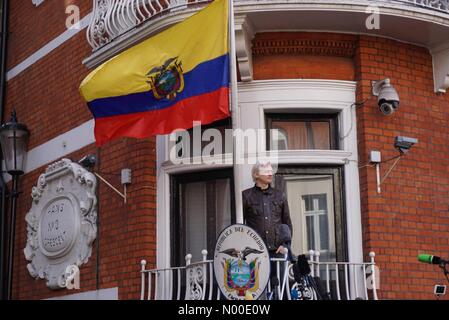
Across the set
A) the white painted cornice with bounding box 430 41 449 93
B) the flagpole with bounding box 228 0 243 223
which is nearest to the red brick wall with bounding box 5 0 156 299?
the flagpole with bounding box 228 0 243 223

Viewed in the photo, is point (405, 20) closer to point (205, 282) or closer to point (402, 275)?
point (402, 275)

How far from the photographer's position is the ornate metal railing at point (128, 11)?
10.1m

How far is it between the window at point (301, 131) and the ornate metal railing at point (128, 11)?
138 centimetres

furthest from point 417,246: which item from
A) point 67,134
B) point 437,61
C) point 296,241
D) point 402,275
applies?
point 67,134

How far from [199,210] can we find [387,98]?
246 centimetres

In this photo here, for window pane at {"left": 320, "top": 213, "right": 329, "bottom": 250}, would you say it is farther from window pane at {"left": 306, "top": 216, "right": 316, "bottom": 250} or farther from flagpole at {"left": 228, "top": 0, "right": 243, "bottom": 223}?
flagpole at {"left": 228, "top": 0, "right": 243, "bottom": 223}

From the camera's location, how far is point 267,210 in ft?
31.0

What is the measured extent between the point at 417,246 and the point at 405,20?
246 centimetres

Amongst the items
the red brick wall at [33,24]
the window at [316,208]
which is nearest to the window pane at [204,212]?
the window at [316,208]

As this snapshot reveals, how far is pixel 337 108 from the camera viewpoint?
33.7 ft

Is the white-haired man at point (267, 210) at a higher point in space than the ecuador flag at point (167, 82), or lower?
lower

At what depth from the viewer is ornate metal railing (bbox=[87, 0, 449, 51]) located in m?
10.1
